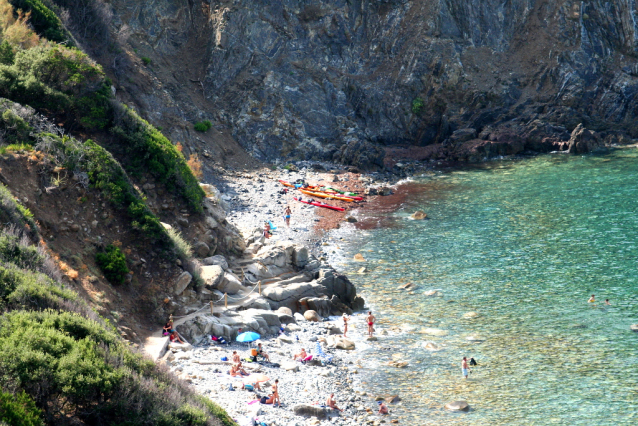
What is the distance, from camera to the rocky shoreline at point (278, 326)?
19.8 meters

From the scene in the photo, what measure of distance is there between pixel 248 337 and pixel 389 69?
5656cm

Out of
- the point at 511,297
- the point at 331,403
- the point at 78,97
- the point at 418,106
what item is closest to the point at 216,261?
the point at 78,97

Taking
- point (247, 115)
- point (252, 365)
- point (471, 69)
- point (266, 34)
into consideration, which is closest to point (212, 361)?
point (252, 365)

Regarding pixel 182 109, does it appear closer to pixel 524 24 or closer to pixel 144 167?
pixel 144 167

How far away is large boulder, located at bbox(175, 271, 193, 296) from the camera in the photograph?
25016 millimetres

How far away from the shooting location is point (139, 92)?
53.8 m

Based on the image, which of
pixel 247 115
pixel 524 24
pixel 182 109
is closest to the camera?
pixel 182 109

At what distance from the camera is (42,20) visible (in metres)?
36.9

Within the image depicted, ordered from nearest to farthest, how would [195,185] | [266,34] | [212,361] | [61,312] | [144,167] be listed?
[61,312], [212,361], [144,167], [195,185], [266,34]

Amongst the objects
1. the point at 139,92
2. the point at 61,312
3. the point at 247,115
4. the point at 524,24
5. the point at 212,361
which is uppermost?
the point at 524,24

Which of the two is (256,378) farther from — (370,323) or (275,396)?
(370,323)

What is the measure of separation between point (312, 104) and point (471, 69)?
2316 cm

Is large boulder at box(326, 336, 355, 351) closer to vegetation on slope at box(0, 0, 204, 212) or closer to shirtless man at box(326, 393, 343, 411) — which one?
shirtless man at box(326, 393, 343, 411)

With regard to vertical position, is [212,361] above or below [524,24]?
below
